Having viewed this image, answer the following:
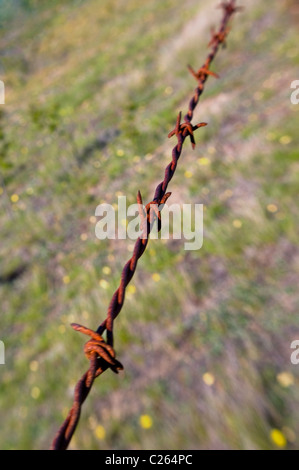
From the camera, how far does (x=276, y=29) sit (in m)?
6.94

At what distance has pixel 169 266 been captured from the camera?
3549 mm

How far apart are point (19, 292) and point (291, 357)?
10.9ft

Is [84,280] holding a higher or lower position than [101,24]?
lower

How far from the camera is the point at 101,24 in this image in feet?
49.5

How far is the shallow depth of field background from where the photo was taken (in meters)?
2.61

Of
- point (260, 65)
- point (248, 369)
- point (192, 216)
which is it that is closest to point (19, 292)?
point (192, 216)

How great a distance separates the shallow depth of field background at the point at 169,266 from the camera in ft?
8.56

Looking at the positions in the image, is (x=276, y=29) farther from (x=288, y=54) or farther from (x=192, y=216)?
(x=192, y=216)

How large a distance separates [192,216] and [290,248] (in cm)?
111

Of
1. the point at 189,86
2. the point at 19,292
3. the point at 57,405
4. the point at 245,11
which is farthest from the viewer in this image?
the point at 245,11

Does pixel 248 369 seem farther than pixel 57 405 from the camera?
No

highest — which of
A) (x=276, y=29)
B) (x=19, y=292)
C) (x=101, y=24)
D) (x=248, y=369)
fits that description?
(x=101, y=24)
